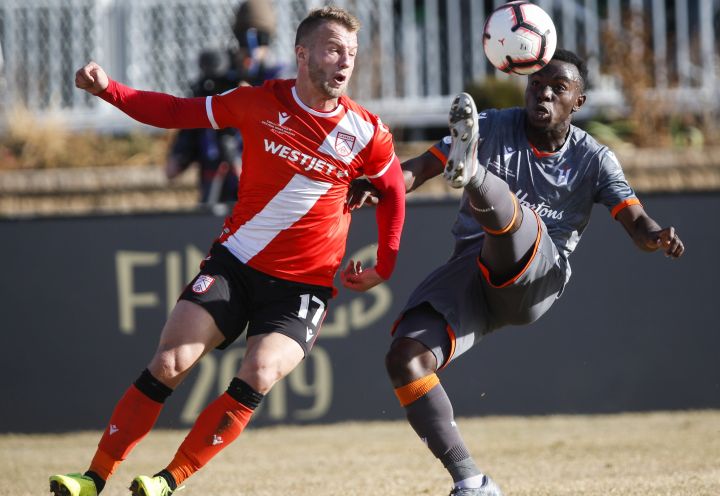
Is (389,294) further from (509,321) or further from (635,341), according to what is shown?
(509,321)

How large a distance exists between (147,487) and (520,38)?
2.73m

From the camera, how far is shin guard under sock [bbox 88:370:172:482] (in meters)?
4.86

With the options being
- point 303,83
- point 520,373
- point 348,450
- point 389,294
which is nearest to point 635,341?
point 520,373

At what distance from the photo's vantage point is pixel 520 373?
28.4 feet

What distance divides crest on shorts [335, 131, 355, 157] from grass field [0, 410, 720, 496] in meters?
1.99

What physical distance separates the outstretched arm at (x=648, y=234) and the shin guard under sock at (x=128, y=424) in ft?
7.56

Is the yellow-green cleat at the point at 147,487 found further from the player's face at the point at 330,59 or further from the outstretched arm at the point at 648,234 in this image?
the outstretched arm at the point at 648,234

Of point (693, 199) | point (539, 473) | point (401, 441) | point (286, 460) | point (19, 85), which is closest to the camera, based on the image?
point (539, 473)

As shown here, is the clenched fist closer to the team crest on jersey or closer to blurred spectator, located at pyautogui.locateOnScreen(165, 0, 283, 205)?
the team crest on jersey

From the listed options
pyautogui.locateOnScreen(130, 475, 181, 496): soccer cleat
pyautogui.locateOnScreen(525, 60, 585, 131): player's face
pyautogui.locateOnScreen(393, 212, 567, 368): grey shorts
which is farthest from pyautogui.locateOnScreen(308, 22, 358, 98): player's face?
pyautogui.locateOnScreen(130, 475, 181, 496): soccer cleat

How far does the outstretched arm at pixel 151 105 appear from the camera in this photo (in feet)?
16.1

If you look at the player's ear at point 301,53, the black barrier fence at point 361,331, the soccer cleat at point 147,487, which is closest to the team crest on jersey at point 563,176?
the player's ear at point 301,53

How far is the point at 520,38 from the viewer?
520 cm

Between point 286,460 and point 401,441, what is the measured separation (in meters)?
1.09
